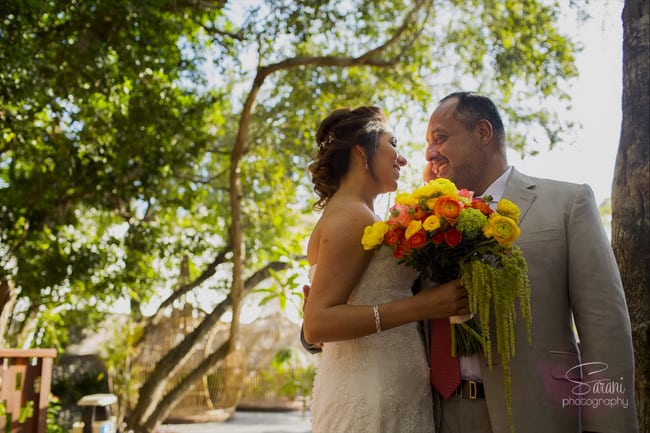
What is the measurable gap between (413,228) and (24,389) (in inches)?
186

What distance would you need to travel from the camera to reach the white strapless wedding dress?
2.28m

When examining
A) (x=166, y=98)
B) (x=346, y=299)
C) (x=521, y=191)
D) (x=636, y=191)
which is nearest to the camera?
(x=346, y=299)

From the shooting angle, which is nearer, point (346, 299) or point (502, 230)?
point (502, 230)

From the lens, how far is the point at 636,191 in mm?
3906

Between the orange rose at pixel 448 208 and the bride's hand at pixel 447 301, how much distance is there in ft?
0.73

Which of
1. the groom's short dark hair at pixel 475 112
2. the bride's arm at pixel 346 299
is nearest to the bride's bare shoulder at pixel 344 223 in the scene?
the bride's arm at pixel 346 299

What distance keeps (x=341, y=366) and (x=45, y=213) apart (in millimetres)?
5880

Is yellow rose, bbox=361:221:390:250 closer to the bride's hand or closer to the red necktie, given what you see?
the bride's hand

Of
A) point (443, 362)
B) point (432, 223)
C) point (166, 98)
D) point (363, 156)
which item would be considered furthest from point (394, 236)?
point (166, 98)

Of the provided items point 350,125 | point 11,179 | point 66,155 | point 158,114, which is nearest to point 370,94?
point 158,114

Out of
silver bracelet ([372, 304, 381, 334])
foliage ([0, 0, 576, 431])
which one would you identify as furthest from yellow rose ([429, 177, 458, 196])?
foliage ([0, 0, 576, 431])

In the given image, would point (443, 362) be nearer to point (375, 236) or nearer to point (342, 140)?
point (375, 236)

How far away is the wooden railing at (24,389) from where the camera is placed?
518 cm

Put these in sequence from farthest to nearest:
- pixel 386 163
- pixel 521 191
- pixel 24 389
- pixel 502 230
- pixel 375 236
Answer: pixel 24 389, pixel 386 163, pixel 521 191, pixel 375 236, pixel 502 230
